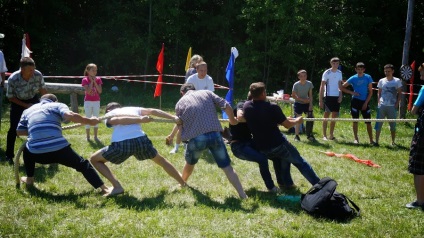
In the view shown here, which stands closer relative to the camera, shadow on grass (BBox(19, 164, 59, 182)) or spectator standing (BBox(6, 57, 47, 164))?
shadow on grass (BBox(19, 164, 59, 182))

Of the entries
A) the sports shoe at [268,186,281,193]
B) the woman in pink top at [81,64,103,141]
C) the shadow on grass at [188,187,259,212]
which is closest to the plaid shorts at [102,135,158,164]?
the shadow on grass at [188,187,259,212]

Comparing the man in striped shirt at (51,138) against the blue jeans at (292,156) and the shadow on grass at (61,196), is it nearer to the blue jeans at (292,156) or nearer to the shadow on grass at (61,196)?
the shadow on grass at (61,196)

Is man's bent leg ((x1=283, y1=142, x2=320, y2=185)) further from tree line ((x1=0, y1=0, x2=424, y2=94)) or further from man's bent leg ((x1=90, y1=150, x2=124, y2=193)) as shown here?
tree line ((x1=0, y1=0, x2=424, y2=94))

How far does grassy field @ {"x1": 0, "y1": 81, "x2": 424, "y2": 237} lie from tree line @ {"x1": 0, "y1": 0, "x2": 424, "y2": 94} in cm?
1401

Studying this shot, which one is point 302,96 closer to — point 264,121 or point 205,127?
point 264,121

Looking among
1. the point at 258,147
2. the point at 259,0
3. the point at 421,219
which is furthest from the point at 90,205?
the point at 259,0

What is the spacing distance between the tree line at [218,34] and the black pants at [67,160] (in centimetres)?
1603

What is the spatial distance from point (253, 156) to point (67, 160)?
7.75 ft

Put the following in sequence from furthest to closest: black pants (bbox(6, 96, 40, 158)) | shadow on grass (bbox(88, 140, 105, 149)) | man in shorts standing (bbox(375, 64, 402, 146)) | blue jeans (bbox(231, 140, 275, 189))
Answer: man in shorts standing (bbox(375, 64, 402, 146)) → shadow on grass (bbox(88, 140, 105, 149)) → black pants (bbox(6, 96, 40, 158)) → blue jeans (bbox(231, 140, 275, 189))

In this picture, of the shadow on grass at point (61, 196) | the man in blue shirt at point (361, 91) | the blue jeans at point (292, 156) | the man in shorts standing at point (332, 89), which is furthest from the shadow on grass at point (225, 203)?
the man in blue shirt at point (361, 91)

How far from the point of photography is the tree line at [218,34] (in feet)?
68.6

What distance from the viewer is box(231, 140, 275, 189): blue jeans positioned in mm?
6070

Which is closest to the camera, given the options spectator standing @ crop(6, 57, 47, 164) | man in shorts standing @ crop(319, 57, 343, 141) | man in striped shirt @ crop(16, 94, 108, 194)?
man in striped shirt @ crop(16, 94, 108, 194)

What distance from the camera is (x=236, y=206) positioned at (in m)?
5.50
